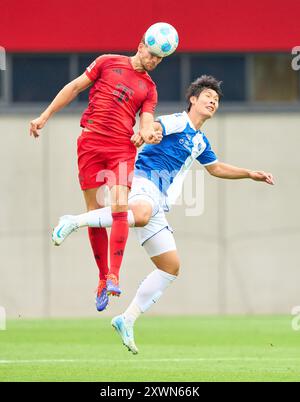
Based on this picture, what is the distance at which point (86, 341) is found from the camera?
1549cm

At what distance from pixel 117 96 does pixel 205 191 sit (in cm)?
973

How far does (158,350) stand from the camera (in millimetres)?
14070

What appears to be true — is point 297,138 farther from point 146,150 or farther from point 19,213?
point 146,150

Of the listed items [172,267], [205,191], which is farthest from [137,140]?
[205,191]

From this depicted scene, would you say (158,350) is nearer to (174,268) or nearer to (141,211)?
(174,268)

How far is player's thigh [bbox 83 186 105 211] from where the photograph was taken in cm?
1109

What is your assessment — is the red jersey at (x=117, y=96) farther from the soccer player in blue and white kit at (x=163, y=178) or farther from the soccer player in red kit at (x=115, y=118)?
the soccer player in blue and white kit at (x=163, y=178)

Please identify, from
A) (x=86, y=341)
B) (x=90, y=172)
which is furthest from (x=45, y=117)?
(x=86, y=341)

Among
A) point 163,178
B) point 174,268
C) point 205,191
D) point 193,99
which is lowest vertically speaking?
point 174,268

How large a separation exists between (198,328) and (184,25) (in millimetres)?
5404

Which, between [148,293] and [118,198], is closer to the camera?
[118,198]

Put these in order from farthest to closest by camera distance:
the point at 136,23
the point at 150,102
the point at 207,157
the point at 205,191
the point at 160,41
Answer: the point at 205,191, the point at 136,23, the point at 207,157, the point at 150,102, the point at 160,41

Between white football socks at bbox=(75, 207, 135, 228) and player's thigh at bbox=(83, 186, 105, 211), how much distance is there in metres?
0.27

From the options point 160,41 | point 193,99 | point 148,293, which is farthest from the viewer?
point 148,293
